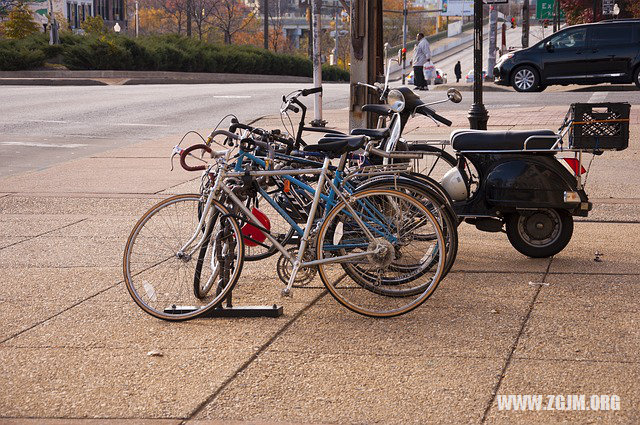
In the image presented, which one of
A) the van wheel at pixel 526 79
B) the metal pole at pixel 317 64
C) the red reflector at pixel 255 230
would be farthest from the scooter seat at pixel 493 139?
the van wheel at pixel 526 79

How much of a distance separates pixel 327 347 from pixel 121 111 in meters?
17.2

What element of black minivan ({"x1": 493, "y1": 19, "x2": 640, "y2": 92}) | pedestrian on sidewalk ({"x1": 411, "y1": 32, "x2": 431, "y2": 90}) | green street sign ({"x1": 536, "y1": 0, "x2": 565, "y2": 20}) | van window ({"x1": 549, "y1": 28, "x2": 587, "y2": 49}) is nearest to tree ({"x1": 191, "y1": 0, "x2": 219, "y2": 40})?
green street sign ({"x1": 536, "y1": 0, "x2": 565, "y2": 20})

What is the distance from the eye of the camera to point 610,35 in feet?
78.9

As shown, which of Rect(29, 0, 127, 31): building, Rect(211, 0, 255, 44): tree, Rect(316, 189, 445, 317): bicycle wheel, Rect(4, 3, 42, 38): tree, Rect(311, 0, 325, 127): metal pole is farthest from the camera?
Rect(29, 0, 127, 31): building

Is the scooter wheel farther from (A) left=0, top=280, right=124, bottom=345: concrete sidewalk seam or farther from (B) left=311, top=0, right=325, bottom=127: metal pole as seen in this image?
(B) left=311, top=0, right=325, bottom=127: metal pole

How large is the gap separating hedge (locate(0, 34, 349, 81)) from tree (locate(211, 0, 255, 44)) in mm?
15338

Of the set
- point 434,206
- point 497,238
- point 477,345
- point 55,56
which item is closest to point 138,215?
point 497,238

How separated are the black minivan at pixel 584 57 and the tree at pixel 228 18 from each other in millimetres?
41659

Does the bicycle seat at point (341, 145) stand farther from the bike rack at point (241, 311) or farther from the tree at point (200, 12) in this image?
the tree at point (200, 12)

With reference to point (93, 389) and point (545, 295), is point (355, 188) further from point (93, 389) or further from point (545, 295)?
point (93, 389)

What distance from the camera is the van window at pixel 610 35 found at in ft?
78.4

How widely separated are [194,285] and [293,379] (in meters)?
1.31

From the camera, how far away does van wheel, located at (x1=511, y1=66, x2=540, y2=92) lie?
82.4 feet

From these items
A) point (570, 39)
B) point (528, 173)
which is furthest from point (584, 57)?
point (528, 173)
